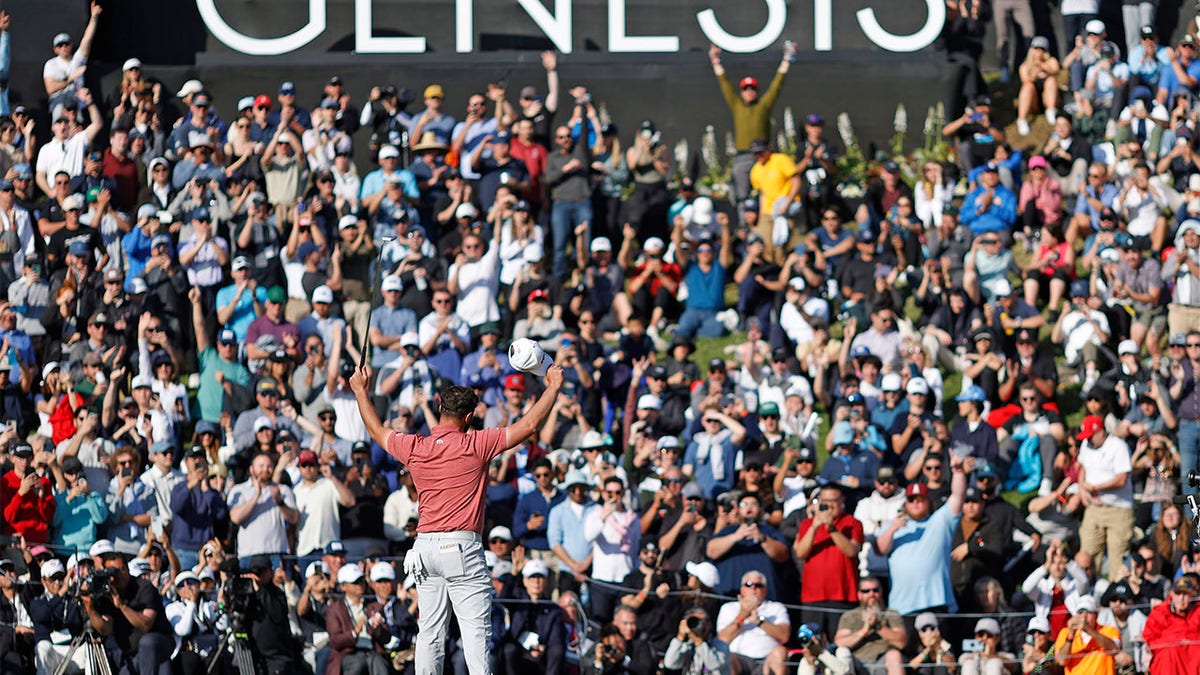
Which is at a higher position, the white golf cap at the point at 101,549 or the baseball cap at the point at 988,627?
the white golf cap at the point at 101,549

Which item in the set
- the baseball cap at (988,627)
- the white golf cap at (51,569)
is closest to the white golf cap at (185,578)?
the white golf cap at (51,569)

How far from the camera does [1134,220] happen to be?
2309cm

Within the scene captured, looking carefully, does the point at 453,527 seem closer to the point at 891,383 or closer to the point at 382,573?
the point at 382,573

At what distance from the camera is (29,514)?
1939cm

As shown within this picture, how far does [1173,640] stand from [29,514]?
9.45 meters

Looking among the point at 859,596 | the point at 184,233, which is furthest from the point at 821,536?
the point at 184,233

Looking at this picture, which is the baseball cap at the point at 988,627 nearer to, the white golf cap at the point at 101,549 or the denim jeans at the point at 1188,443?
the denim jeans at the point at 1188,443

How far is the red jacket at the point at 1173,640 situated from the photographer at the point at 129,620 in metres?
7.47

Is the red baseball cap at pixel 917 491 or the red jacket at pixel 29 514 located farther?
the red jacket at pixel 29 514

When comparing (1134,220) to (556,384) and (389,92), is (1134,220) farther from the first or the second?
(556,384)

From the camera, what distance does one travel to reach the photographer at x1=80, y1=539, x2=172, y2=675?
56.2 feet

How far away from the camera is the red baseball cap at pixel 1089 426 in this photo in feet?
65.6

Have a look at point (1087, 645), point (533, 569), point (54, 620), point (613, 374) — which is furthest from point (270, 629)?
point (1087, 645)

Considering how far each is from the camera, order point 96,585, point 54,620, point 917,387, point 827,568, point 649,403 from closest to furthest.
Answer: point 96,585
point 54,620
point 827,568
point 917,387
point 649,403
